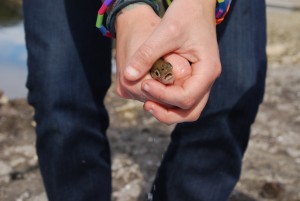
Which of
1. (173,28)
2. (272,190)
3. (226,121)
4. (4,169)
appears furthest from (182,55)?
(4,169)

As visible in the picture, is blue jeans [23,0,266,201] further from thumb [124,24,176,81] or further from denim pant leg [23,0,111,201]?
thumb [124,24,176,81]

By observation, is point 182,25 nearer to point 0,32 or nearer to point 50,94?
point 50,94

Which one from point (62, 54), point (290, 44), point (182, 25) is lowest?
point (290, 44)

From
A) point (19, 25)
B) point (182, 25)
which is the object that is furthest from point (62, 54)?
point (19, 25)

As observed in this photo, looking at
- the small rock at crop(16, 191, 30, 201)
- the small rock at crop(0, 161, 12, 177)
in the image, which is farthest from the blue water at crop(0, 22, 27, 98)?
the small rock at crop(16, 191, 30, 201)

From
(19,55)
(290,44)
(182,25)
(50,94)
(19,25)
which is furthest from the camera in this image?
(19,25)
